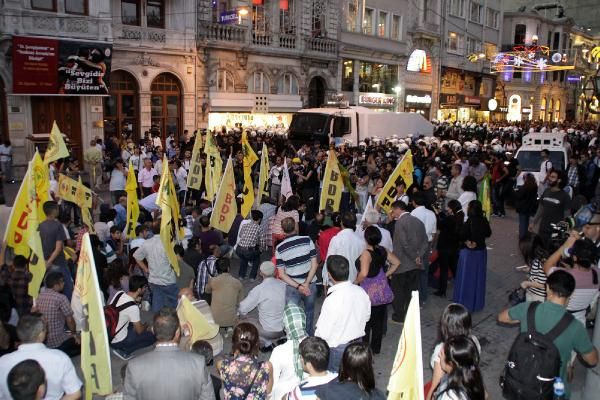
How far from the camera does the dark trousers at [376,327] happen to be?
6.73m

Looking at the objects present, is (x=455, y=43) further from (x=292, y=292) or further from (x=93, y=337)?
(x=93, y=337)

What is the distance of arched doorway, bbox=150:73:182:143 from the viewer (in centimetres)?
2370

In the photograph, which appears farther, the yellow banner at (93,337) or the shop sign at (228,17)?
the shop sign at (228,17)

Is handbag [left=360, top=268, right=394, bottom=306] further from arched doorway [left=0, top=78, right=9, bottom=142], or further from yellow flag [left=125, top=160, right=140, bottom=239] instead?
arched doorway [left=0, top=78, right=9, bottom=142]

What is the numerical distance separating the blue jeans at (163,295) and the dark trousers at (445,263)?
4270mm

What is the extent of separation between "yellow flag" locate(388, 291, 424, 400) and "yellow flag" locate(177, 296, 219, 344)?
7.99 feet

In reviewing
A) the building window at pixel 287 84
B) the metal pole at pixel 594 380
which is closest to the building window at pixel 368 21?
the building window at pixel 287 84

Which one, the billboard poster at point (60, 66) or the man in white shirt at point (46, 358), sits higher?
the billboard poster at point (60, 66)

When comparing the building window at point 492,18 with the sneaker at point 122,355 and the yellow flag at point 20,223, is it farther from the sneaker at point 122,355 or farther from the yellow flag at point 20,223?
the sneaker at point 122,355

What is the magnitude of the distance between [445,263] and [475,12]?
4470 cm

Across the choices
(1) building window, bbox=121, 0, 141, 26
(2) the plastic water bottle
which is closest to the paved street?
(2) the plastic water bottle

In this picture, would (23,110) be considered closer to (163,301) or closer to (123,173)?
(123,173)

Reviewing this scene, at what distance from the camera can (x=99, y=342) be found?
15.7 feet

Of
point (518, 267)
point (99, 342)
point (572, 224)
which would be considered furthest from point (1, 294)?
point (518, 267)
